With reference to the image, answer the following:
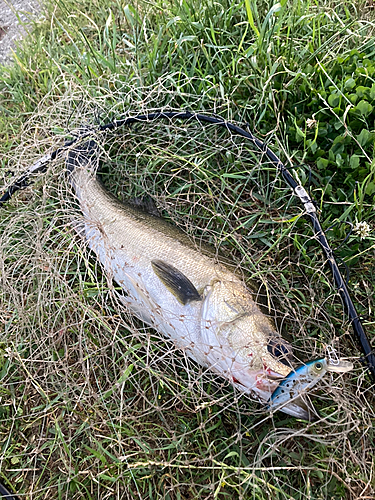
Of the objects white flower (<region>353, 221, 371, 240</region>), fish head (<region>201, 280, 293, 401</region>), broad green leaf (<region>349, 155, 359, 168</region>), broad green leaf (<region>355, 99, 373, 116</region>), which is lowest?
white flower (<region>353, 221, 371, 240</region>)

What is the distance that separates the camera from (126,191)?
3334mm

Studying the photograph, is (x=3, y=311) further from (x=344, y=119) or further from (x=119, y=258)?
(x=344, y=119)

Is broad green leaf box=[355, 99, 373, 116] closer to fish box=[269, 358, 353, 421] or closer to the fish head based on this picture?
the fish head

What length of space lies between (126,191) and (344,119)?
1.77 m

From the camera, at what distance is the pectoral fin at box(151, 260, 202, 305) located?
2525mm

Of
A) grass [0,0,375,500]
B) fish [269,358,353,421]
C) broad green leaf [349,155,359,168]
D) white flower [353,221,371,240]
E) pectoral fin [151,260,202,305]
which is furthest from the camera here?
broad green leaf [349,155,359,168]

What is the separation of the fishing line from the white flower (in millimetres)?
294

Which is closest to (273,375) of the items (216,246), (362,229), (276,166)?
(216,246)

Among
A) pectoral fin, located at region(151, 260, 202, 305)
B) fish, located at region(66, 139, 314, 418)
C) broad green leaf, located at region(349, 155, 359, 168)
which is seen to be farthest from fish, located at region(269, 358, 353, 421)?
broad green leaf, located at region(349, 155, 359, 168)

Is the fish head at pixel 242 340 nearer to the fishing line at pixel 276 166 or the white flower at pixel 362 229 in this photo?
the fishing line at pixel 276 166

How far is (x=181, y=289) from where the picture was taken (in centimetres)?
253

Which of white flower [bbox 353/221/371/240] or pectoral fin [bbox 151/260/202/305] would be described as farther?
white flower [bbox 353/221/371/240]

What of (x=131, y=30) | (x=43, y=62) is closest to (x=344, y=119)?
(x=131, y=30)

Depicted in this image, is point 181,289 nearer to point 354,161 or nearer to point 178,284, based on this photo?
point 178,284
